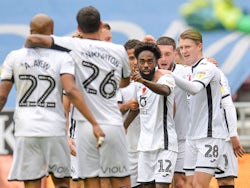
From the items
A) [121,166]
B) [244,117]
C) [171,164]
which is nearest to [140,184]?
[171,164]

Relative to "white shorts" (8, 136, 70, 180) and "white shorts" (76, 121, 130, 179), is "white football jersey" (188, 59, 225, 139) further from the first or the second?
"white shorts" (8, 136, 70, 180)

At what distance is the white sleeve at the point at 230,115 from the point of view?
11.8 meters

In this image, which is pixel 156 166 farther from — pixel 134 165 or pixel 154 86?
pixel 154 86

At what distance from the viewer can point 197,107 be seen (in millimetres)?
11695

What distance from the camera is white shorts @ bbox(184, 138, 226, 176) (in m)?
11.6

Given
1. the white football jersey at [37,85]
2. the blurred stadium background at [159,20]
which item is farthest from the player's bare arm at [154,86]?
the blurred stadium background at [159,20]

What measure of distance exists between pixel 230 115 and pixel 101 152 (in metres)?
2.46

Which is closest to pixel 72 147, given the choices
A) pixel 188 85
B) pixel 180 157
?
pixel 180 157

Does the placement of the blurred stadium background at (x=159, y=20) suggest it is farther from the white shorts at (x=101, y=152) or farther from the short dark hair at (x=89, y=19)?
the short dark hair at (x=89, y=19)

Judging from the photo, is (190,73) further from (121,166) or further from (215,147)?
(121,166)

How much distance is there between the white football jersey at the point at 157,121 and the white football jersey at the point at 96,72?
167cm

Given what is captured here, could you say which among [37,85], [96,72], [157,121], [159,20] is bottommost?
[157,121]

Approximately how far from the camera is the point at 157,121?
37.9 feet

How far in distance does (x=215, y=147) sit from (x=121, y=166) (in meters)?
1.94
